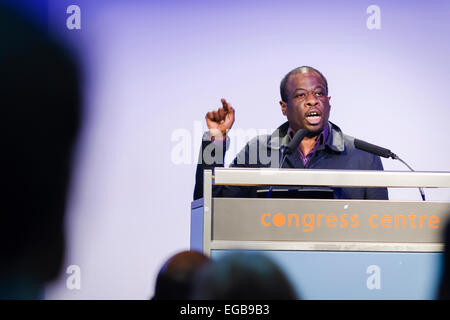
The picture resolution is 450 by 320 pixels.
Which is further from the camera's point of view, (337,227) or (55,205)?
(55,205)

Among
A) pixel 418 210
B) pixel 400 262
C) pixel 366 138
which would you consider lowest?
pixel 400 262

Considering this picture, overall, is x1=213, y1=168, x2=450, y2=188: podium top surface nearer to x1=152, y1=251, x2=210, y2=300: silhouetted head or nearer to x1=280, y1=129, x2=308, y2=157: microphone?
x1=280, y1=129, x2=308, y2=157: microphone

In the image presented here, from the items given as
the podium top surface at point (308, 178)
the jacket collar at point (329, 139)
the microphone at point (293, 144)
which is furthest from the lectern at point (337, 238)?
the jacket collar at point (329, 139)

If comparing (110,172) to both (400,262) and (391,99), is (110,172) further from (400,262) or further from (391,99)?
(400,262)

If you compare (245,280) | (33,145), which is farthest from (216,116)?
(33,145)

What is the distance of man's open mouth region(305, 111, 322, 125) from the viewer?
3.16 m

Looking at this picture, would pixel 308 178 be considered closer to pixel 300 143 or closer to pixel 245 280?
pixel 300 143

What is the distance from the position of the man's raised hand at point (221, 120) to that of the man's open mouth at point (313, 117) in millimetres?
675

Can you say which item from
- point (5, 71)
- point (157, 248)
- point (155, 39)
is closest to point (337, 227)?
point (157, 248)

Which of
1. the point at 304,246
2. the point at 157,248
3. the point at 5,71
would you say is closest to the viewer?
the point at 304,246

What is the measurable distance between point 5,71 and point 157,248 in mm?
1469

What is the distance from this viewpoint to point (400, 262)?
1.93 meters

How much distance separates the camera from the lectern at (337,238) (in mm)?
1913

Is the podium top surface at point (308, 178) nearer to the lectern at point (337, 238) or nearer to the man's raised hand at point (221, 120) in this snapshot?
the lectern at point (337, 238)
